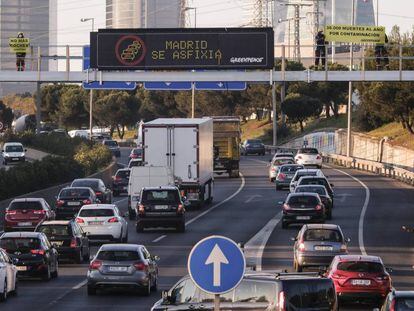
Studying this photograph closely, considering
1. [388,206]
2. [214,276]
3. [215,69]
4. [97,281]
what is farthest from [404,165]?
[214,276]


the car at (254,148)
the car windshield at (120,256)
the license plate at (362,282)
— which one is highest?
the car windshield at (120,256)

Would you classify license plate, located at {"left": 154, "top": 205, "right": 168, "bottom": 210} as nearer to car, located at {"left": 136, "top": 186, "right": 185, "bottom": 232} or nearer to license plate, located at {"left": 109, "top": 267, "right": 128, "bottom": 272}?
Result: car, located at {"left": 136, "top": 186, "right": 185, "bottom": 232}

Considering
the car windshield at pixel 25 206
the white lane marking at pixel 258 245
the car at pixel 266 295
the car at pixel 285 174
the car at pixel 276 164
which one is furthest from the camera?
the car at pixel 276 164

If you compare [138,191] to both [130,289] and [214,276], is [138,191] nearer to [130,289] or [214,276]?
[130,289]

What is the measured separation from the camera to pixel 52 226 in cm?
3712

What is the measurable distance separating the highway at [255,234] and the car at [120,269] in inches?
13.5

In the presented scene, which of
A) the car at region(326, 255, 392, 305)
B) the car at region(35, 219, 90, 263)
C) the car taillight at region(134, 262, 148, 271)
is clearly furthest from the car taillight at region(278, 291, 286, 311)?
the car at region(35, 219, 90, 263)

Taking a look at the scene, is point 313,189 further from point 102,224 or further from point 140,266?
point 140,266

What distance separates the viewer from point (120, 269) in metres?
29.8

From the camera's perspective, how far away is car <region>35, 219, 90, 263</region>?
36.9 metres

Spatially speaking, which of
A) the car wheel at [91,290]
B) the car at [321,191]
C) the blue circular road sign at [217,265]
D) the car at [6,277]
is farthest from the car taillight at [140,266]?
the car at [321,191]

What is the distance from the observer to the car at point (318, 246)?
34.2 metres

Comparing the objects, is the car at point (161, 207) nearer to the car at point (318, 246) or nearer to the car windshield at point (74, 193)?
the car windshield at point (74, 193)

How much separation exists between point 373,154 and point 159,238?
5887 cm
